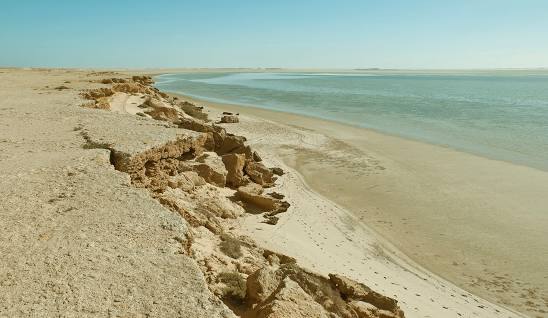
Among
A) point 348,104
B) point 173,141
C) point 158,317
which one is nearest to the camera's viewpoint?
point 158,317

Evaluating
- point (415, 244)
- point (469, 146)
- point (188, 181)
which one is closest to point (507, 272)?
point (415, 244)

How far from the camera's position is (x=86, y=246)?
4.82 meters

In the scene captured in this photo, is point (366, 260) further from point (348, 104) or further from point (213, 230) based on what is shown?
point (348, 104)

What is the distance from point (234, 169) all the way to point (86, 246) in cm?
645

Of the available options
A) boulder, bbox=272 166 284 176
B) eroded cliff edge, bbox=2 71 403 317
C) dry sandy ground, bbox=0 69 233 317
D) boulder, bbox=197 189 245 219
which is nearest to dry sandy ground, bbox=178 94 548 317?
boulder, bbox=272 166 284 176

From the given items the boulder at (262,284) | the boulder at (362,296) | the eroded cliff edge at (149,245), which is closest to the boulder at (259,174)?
the eroded cliff edge at (149,245)

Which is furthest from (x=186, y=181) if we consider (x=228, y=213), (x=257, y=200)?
(x=257, y=200)

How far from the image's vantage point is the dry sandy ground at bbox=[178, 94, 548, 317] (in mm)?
7641

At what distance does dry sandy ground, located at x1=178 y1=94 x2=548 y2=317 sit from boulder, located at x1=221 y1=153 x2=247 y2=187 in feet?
4.65

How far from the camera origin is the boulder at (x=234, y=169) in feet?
36.1

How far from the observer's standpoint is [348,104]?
3941 centimetres

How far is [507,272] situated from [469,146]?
501 inches

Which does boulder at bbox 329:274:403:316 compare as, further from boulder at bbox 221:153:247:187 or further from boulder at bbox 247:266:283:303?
boulder at bbox 221:153:247:187

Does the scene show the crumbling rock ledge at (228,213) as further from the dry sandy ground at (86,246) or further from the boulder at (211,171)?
the dry sandy ground at (86,246)
